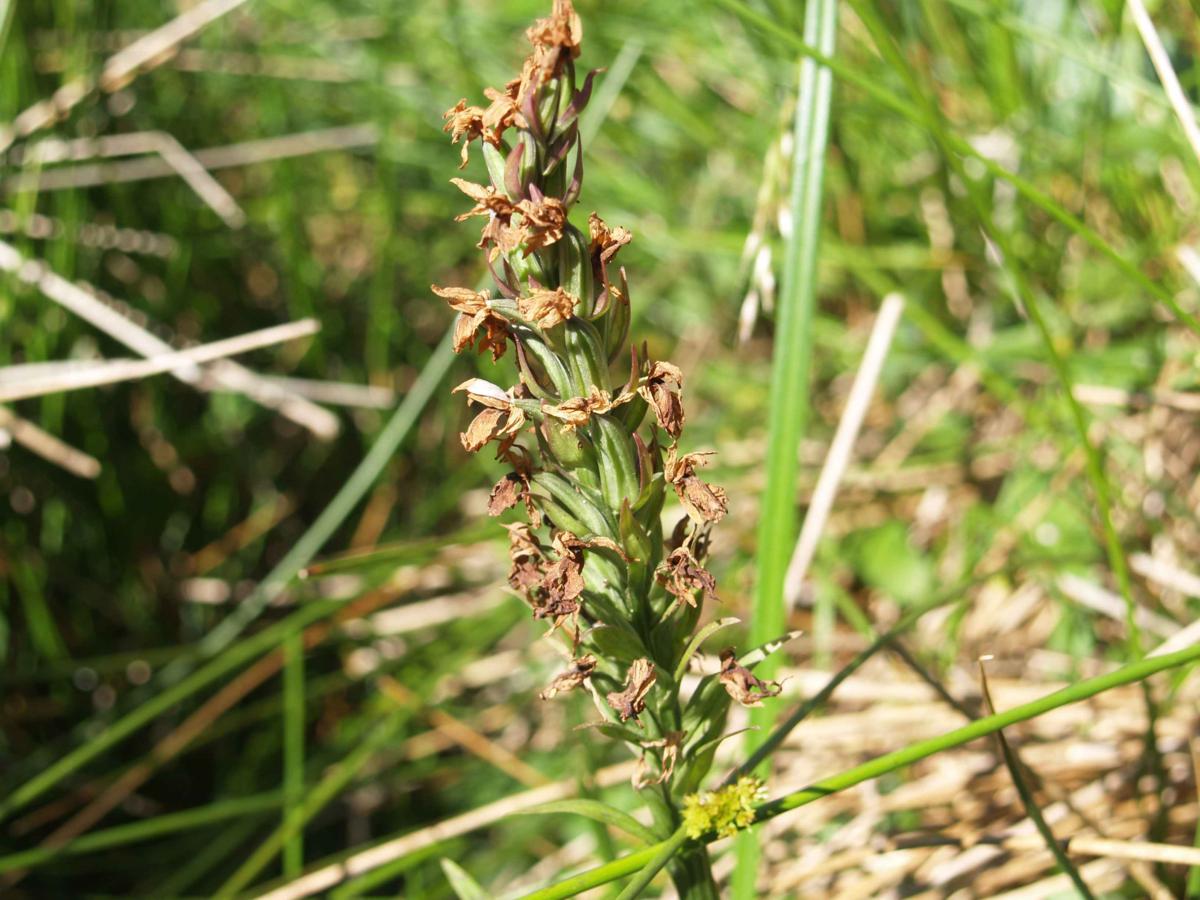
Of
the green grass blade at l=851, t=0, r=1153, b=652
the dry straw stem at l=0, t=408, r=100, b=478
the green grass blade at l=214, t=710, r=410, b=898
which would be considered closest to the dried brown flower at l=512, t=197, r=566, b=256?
the green grass blade at l=851, t=0, r=1153, b=652

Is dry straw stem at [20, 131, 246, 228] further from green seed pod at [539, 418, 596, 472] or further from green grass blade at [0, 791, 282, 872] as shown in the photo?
green seed pod at [539, 418, 596, 472]

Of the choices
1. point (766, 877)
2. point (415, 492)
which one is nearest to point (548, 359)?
point (766, 877)

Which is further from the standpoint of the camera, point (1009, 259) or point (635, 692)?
point (1009, 259)

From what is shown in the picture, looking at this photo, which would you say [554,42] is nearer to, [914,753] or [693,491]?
[693,491]

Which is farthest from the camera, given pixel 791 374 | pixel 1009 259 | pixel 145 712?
pixel 145 712

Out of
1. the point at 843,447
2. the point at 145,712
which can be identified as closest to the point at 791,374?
the point at 843,447
